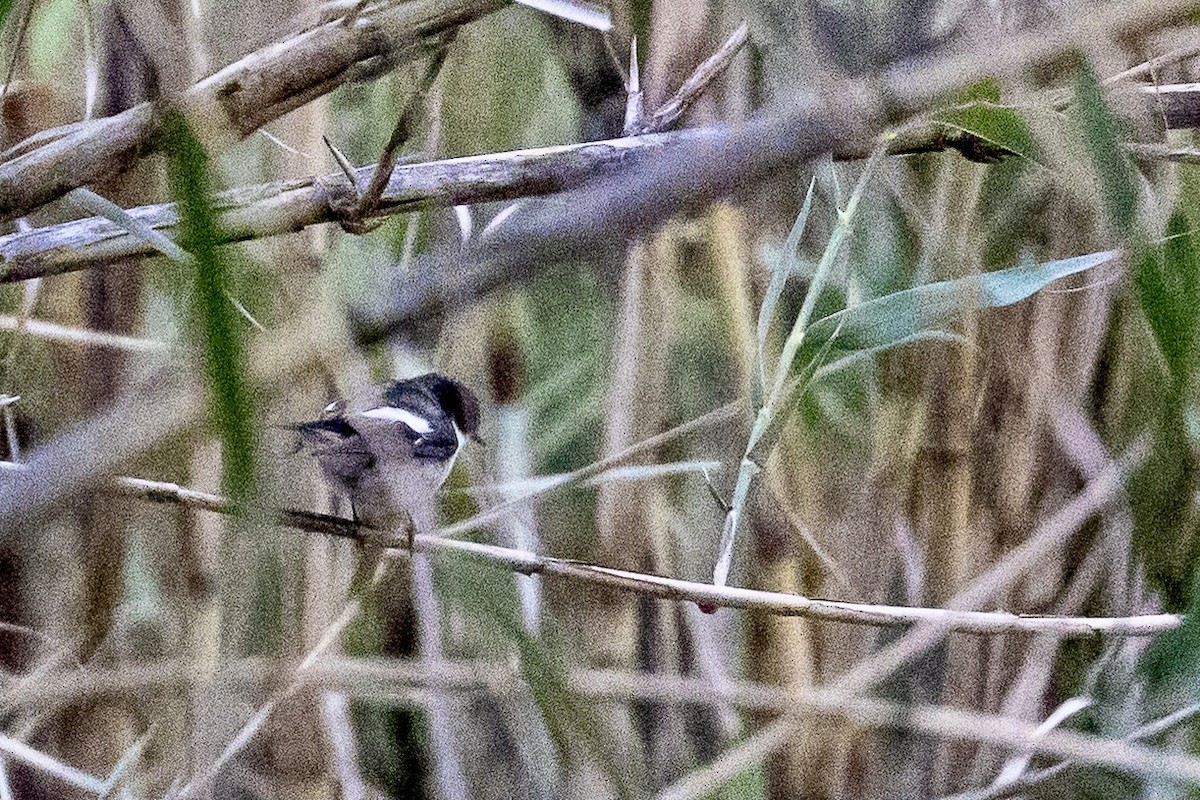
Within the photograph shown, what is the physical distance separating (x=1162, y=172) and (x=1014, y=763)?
0.47m

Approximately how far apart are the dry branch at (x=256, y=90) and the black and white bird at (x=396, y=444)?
317 mm

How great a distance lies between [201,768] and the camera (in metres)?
0.75

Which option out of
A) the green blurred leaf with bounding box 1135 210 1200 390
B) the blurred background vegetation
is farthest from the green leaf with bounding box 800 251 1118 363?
the green blurred leaf with bounding box 1135 210 1200 390

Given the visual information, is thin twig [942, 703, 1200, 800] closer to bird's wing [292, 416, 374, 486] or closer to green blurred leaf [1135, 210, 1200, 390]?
green blurred leaf [1135, 210, 1200, 390]

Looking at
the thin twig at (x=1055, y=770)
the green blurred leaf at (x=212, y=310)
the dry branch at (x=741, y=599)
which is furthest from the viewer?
the thin twig at (x=1055, y=770)

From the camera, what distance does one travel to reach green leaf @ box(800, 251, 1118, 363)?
56 centimetres

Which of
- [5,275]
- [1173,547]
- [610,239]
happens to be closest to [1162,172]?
[1173,547]

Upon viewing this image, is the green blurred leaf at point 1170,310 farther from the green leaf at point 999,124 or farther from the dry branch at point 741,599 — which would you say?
the dry branch at point 741,599

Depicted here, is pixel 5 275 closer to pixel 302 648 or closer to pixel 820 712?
pixel 302 648

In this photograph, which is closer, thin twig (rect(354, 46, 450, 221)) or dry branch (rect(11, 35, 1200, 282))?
thin twig (rect(354, 46, 450, 221))

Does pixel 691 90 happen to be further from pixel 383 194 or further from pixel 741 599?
pixel 741 599

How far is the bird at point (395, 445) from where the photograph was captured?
31.4 inches

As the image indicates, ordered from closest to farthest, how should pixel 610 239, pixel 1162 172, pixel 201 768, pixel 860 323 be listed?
pixel 610 239 → pixel 860 323 → pixel 201 768 → pixel 1162 172

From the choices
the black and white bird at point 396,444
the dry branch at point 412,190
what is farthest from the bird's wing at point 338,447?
the dry branch at point 412,190
